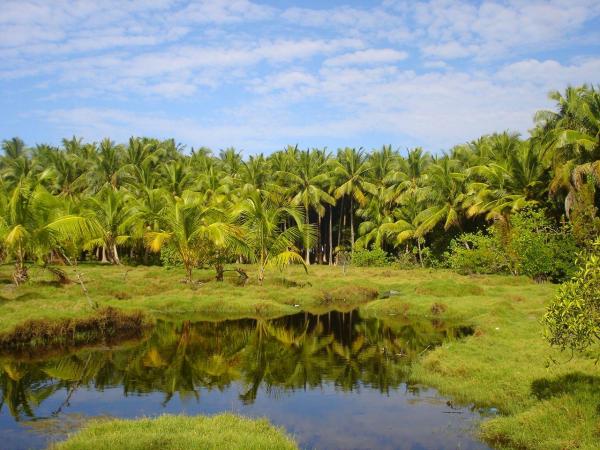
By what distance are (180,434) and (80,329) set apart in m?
11.5

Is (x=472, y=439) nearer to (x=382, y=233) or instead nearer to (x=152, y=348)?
(x=152, y=348)

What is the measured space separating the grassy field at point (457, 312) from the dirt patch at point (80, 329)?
32cm

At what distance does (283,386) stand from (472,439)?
5.75m

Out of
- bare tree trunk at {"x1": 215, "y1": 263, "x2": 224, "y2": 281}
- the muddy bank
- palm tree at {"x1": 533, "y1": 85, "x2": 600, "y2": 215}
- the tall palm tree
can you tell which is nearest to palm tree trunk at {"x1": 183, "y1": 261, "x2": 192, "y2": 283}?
the tall palm tree

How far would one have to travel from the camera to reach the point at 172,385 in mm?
15094

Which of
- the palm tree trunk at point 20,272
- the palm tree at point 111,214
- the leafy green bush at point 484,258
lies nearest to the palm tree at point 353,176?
the leafy green bush at point 484,258

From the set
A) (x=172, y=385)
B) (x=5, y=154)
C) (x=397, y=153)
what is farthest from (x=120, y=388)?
(x=5, y=154)

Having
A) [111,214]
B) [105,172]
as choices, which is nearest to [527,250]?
[111,214]

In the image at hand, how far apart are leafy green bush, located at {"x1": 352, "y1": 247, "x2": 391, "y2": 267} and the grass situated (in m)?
40.9

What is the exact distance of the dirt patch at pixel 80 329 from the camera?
18656 mm

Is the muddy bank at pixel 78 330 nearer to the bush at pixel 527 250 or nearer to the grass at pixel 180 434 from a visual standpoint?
the grass at pixel 180 434

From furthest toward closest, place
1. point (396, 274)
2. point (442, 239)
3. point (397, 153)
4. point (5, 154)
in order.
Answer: point (5, 154) → point (397, 153) → point (442, 239) → point (396, 274)

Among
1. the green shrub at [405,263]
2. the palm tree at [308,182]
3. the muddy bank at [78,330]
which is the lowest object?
the green shrub at [405,263]

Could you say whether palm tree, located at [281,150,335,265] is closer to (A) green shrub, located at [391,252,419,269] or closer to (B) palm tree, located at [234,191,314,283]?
(A) green shrub, located at [391,252,419,269]
